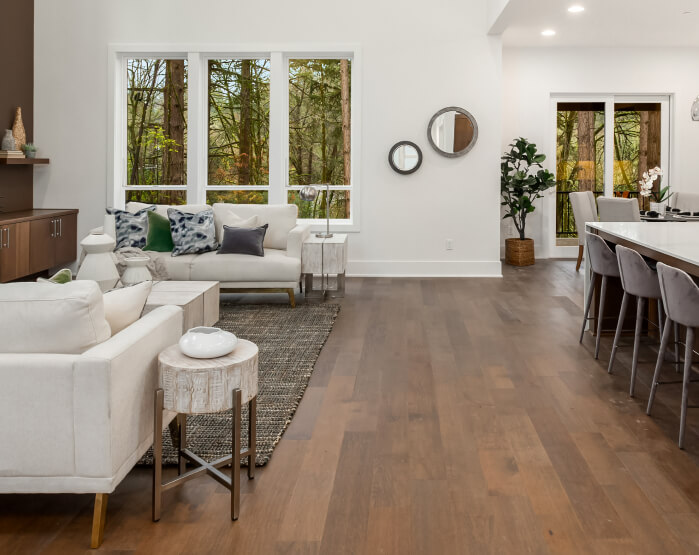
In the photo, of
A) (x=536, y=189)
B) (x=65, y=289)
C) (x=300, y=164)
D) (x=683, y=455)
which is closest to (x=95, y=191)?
(x=300, y=164)

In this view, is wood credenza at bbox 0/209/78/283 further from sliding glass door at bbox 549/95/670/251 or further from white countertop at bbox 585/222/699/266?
sliding glass door at bbox 549/95/670/251

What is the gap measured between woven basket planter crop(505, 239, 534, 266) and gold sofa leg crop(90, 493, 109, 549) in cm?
746

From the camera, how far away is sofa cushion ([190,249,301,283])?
249 inches

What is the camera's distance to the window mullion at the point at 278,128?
26.8ft

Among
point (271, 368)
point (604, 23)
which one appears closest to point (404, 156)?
point (604, 23)

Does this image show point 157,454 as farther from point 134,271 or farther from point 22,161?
point 22,161

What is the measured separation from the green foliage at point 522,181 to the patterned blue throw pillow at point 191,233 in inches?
150

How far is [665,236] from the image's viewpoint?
179 inches

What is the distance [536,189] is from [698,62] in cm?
290

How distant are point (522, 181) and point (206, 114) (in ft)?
12.7

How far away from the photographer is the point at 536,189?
898 centimetres

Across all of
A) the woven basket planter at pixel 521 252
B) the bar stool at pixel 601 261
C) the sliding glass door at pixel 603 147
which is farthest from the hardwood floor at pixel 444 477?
the sliding glass door at pixel 603 147

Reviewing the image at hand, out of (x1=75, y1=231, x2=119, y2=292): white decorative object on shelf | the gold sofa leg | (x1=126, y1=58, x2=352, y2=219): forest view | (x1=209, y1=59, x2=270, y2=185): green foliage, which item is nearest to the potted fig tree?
(x1=126, y1=58, x2=352, y2=219): forest view

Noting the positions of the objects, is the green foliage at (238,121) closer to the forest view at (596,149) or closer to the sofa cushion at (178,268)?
the sofa cushion at (178,268)
